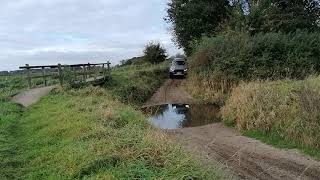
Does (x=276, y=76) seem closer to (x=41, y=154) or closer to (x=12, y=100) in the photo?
(x=12, y=100)

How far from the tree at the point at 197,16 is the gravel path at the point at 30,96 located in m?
22.6

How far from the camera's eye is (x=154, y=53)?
6281 centimetres

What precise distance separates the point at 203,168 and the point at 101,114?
6700 millimetres

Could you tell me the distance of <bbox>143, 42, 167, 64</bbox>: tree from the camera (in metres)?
62.7

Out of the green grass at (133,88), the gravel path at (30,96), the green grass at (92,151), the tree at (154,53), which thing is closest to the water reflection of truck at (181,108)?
the green grass at (133,88)

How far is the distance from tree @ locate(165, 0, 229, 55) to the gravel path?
22.6 meters

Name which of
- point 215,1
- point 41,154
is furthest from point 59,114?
point 215,1

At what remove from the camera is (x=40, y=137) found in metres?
12.4

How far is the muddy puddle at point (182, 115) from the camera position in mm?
22572

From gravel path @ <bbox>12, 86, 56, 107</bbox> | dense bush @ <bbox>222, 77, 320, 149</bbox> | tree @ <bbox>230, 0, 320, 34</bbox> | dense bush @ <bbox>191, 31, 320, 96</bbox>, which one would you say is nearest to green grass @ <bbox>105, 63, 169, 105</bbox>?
gravel path @ <bbox>12, 86, 56, 107</bbox>

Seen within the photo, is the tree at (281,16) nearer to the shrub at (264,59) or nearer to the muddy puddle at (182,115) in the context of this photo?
the shrub at (264,59)

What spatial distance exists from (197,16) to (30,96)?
25.8 meters

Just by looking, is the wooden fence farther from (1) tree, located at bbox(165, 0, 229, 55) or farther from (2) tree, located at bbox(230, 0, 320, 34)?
(1) tree, located at bbox(165, 0, 229, 55)

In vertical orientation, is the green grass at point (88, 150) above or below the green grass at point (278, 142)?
above
